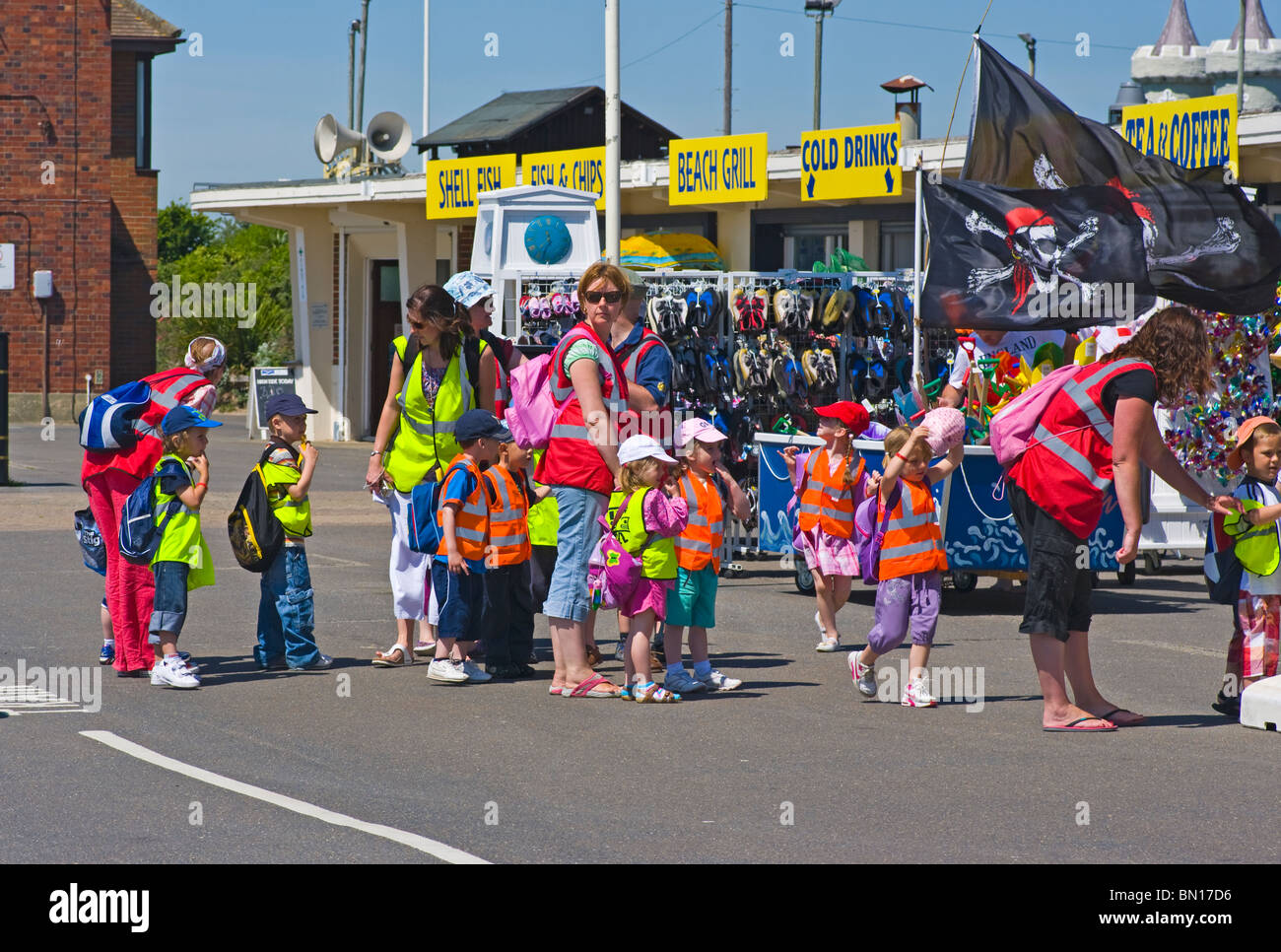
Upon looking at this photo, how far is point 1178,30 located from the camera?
49.5 metres

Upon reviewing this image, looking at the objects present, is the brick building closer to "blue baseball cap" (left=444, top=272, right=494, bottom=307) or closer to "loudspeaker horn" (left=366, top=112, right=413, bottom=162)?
"loudspeaker horn" (left=366, top=112, right=413, bottom=162)

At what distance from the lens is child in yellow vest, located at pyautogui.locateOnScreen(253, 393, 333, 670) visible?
31.8ft

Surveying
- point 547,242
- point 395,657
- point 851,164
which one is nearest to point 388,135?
point 851,164

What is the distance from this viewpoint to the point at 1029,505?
8195mm

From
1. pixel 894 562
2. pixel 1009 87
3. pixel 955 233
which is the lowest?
pixel 894 562

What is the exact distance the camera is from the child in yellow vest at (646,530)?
8.73m

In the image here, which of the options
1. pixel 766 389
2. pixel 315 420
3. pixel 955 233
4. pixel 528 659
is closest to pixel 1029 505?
pixel 528 659

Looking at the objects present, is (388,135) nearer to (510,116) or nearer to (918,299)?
(510,116)

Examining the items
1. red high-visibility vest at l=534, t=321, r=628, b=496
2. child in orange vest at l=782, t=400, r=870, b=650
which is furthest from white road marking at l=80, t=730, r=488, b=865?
child in orange vest at l=782, t=400, r=870, b=650

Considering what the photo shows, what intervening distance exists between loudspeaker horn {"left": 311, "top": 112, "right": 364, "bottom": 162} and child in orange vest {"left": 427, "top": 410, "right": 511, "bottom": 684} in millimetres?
23881

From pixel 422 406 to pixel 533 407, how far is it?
777 mm

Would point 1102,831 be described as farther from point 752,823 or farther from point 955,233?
point 955,233

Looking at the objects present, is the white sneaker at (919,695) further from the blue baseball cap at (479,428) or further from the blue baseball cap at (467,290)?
the blue baseball cap at (467,290)

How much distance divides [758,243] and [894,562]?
15.4m
